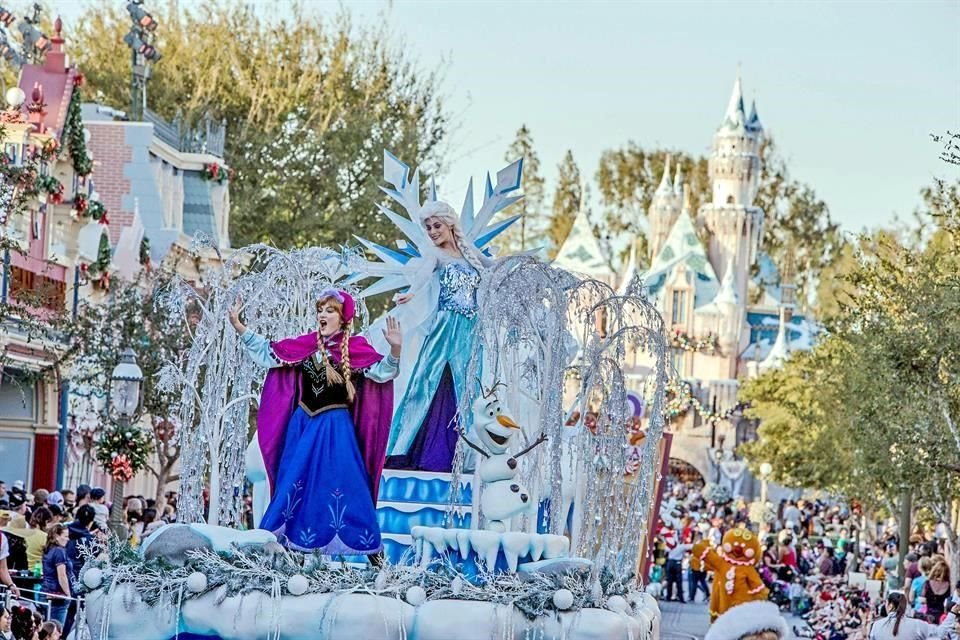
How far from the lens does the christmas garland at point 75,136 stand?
35.6 meters

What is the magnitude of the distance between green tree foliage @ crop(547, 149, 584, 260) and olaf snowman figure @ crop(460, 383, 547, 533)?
9592 cm

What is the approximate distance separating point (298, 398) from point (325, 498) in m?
0.73

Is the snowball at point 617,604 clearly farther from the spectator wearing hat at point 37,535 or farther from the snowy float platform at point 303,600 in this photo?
the spectator wearing hat at point 37,535

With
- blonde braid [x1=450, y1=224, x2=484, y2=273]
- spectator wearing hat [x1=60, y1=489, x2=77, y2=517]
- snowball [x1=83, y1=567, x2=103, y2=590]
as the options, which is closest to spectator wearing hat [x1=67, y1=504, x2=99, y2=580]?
blonde braid [x1=450, y1=224, x2=484, y2=273]

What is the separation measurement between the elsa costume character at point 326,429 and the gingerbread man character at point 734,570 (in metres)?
8.01

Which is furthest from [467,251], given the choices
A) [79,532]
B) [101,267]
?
[101,267]

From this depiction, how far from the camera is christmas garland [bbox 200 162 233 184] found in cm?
4662

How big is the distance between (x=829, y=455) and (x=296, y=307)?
29.6 metres

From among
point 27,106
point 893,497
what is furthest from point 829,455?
point 27,106

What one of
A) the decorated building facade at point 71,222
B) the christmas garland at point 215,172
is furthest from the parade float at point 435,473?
the christmas garland at point 215,172

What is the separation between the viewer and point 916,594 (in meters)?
23.5

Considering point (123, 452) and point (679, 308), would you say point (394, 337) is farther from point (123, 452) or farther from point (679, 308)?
point (679, 308)

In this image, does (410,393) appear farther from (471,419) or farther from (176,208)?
(176,208)

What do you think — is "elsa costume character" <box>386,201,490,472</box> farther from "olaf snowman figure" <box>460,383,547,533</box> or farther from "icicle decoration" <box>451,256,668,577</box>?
"olaf snowman figure" <box>460,383,547,533</box>
